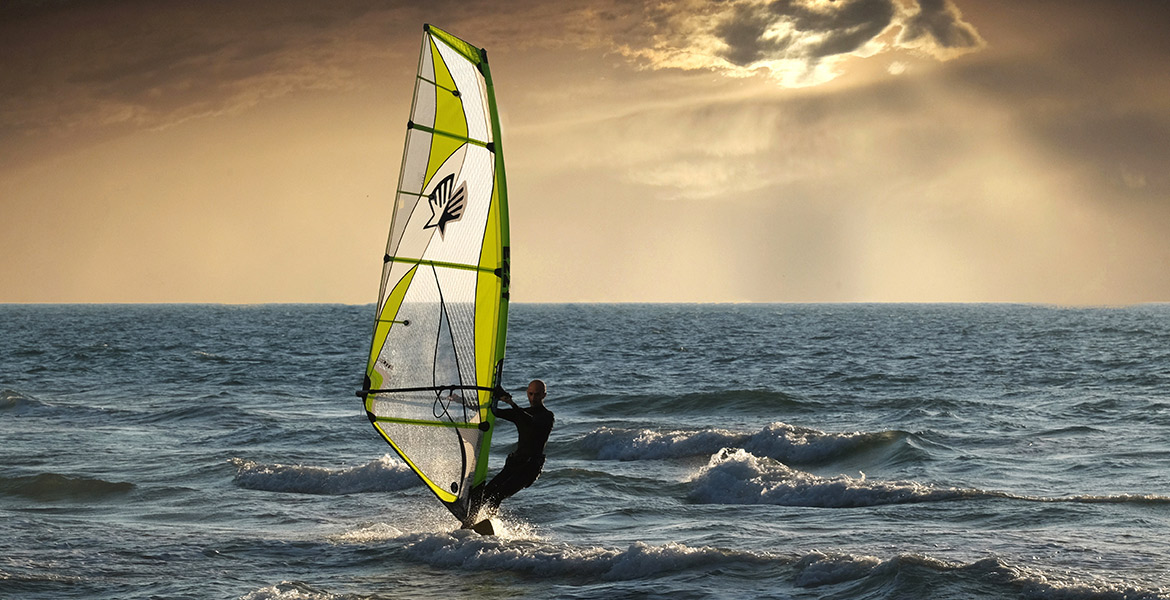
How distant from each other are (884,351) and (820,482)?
40864 millimetres

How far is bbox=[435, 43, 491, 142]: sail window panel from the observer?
36.9 feet

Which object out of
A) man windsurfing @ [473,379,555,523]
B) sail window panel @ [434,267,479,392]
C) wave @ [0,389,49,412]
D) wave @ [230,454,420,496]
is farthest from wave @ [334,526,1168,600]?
wave @ [0,389,49,412]

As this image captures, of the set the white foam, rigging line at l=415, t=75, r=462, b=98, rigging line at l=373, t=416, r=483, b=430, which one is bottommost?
the white foam

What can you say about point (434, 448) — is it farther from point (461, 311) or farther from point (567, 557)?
point (567, 557)

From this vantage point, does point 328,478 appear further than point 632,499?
Yes

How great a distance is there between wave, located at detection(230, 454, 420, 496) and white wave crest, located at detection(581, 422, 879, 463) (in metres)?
4.63

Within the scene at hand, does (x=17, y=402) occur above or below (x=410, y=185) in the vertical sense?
below

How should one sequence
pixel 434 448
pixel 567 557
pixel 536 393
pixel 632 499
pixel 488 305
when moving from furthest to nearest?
pixel 632 499, pixel 567 557, pixel 434 448, pixel 488 305, pixel 536 393

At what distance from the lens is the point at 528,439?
37.2 ft

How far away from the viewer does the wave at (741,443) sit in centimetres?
2086

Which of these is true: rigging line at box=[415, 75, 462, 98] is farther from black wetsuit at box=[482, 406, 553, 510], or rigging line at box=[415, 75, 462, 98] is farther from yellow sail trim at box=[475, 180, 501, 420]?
black wetsuit at box=[482, 406, 553, 510]

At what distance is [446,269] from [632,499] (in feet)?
21.1

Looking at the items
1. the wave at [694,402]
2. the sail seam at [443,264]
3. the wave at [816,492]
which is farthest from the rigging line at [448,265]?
the wave at [694,402]

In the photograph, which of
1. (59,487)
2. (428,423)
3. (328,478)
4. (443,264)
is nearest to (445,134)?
(443,264)
